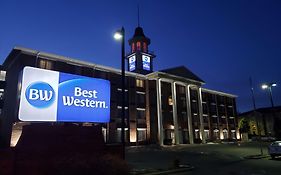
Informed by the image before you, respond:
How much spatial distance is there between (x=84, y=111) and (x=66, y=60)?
24.5 meters

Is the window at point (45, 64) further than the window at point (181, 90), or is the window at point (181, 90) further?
the window at point (181, 90)

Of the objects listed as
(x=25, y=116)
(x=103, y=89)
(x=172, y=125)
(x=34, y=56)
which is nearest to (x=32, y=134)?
(x=25, y=116)

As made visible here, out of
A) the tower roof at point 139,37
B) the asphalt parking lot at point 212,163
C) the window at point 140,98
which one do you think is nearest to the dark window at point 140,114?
the window at point 140,98

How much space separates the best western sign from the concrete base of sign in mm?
772

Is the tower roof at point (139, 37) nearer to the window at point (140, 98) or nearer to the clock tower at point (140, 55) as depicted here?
the clock tower at point (140, 55)

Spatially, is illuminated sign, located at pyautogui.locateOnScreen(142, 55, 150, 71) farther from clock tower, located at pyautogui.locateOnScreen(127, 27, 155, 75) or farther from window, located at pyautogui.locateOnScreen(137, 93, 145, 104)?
window, located at pyautogui.locateOnScreen(137, 93, 145, 104)

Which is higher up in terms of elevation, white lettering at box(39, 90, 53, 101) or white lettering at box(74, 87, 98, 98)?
white lettering at box(74, 87, 98, 98)

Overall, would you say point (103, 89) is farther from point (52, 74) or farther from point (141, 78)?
point (141, 78)

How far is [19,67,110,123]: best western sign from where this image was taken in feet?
37.3

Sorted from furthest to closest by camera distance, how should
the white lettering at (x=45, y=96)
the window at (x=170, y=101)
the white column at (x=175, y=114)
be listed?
the window at (x=170, y=101), the white column at (x=175, y=114), the white lettering at (x=45, y=96)

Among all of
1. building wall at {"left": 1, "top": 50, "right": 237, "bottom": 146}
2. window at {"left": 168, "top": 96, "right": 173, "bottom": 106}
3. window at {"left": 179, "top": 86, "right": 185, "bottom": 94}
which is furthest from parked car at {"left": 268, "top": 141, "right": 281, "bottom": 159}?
window at {"left": 179, "top": 86, "right": 185, "bottom": 94}

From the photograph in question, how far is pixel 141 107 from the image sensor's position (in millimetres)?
44125

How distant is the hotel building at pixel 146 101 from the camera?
3375 cm

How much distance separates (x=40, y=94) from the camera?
11.8 metres
